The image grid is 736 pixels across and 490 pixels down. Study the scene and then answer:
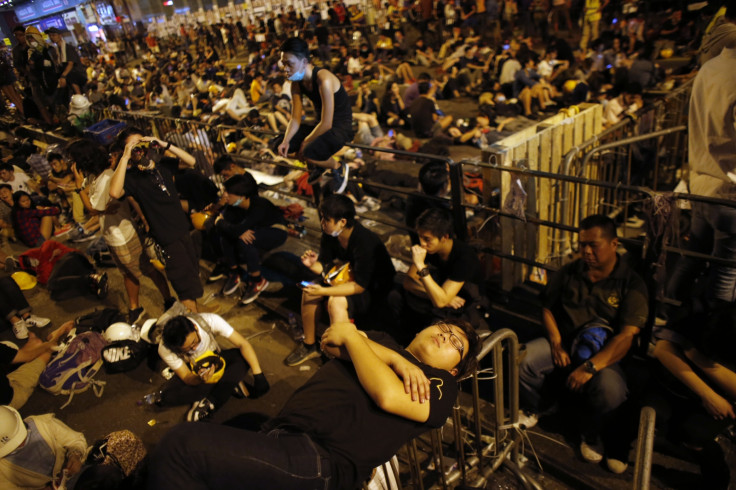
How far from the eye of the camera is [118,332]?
186 inches

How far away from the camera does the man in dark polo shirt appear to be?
2.96m

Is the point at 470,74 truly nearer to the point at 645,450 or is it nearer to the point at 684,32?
the point at 684,32

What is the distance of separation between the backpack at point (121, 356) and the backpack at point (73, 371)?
0.13 metres

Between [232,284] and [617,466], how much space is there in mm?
4361

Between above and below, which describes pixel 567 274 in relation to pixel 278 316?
above

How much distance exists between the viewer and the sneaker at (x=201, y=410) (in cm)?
377

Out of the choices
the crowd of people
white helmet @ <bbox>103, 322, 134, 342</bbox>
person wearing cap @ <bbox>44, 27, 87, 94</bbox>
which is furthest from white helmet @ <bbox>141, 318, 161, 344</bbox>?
person wearing cap @ <bbox>44, 27, 87, 94</bbox>

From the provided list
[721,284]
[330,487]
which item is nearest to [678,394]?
[721,284]

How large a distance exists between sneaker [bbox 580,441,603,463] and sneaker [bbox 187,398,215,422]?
288 centimetres

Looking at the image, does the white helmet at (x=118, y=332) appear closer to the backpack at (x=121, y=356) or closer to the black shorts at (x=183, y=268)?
the backpack at (x=121, y=356)

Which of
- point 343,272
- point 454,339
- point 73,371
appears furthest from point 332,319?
point 73,371

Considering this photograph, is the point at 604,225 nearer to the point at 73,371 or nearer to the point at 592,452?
the point at 592,452

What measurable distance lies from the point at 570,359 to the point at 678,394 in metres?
0.64

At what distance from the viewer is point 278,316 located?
5.05 m
